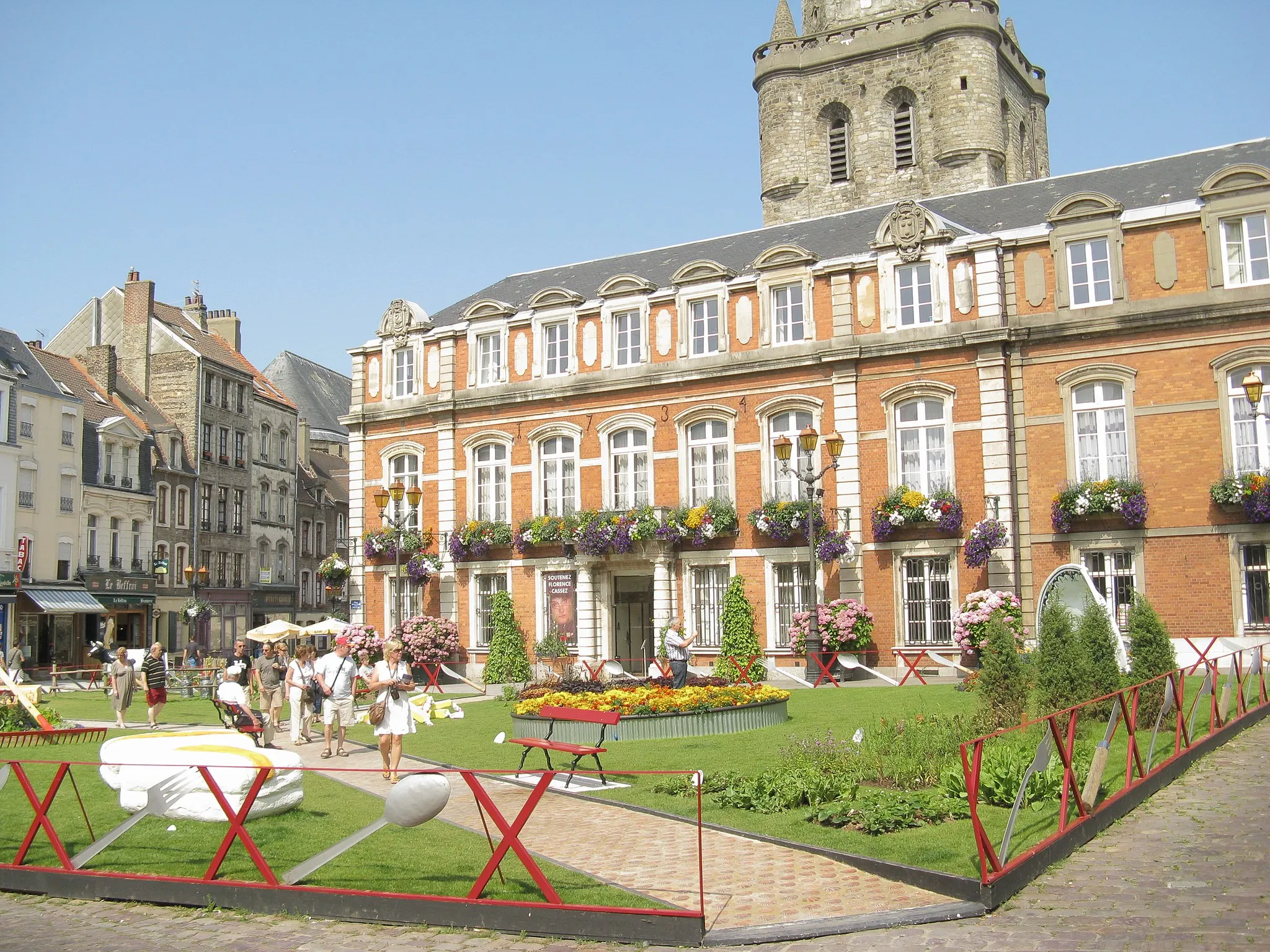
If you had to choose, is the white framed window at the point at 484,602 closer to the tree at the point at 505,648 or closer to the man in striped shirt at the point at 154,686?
the tree at the point at 505,648

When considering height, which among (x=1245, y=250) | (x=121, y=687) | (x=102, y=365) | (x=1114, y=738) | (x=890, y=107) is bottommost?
(x=1114, y=738)

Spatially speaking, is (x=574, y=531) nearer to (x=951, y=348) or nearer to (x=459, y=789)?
(x=951, y=348)

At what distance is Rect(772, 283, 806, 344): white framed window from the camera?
28188mm

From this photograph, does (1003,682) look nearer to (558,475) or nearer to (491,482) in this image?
(558,475)

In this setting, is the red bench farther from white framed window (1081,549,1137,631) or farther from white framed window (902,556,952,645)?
white framed window (1081,549,1137,631)

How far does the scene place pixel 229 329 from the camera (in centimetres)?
5525

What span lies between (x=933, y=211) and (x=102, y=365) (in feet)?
108

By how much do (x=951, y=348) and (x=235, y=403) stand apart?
34424 mm

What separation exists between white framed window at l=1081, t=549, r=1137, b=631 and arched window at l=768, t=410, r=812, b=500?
20.9 ft

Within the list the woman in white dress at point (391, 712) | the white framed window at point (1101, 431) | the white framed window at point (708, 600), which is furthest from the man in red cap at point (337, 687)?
the white framed window at point (1101, 431)

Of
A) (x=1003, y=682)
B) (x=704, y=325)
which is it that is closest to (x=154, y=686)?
(x=1003, y=682)

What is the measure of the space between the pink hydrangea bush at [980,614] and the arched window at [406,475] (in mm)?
15430

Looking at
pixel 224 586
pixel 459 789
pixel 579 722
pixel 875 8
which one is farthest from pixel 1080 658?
pixel 224 586

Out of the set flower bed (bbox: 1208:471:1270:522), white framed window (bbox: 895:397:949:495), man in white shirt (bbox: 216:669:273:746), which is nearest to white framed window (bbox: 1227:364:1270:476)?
flower bed (bbox: 1208:471:1270:522)
